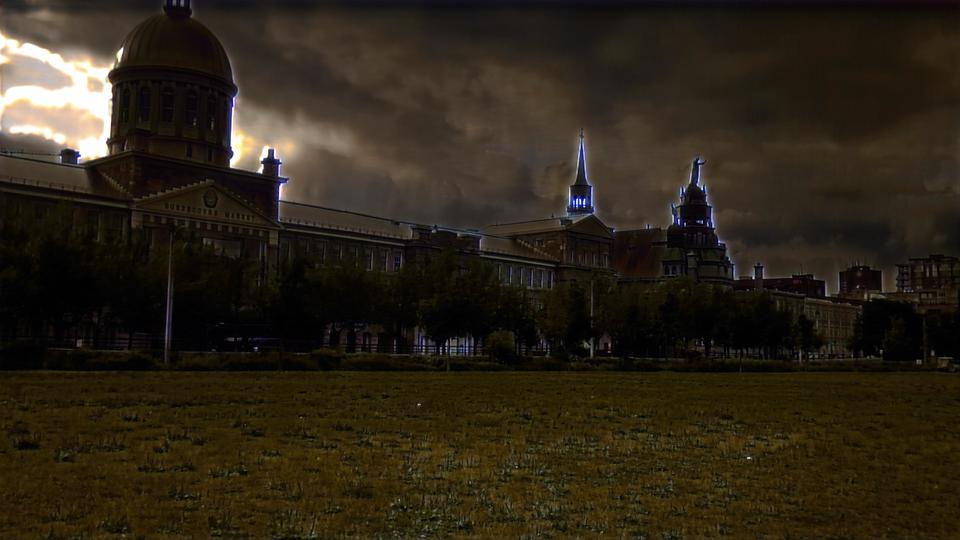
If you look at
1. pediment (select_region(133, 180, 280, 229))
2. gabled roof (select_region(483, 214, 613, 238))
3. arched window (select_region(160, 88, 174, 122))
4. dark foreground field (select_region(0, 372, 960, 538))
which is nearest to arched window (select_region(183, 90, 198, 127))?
arched window (select_region(160, 88, 174, 122))

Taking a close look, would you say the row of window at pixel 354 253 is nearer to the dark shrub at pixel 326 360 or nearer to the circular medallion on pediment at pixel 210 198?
the circular medallion on pediment at pixel 210 198

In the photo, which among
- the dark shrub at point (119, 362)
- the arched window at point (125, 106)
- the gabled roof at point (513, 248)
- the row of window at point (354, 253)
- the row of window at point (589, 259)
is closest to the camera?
the dark shrub at point (119, 362)

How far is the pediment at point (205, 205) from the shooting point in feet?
230

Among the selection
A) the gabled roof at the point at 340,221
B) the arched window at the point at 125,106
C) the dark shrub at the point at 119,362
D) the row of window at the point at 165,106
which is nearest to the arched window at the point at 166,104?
the row of window at the point at 165,106

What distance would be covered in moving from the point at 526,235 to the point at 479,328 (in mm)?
59175

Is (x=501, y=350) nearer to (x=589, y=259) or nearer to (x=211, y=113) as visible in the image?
(x=211, y=113)

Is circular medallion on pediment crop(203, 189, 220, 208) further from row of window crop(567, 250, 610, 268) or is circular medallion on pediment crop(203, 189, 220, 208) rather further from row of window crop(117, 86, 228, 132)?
row of window crop(567, 250, 610, 268)

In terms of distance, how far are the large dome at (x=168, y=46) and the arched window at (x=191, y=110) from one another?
2.21 metres

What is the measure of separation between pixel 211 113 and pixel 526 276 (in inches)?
1736

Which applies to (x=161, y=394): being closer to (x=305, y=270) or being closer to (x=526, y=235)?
(x=305, y=270)

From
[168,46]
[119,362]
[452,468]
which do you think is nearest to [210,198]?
[168,46]

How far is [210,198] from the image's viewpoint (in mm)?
72938

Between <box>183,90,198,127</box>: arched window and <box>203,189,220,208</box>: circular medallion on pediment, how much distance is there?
8.16 m

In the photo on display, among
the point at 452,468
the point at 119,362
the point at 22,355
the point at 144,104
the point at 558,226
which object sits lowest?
the point at 452,468
